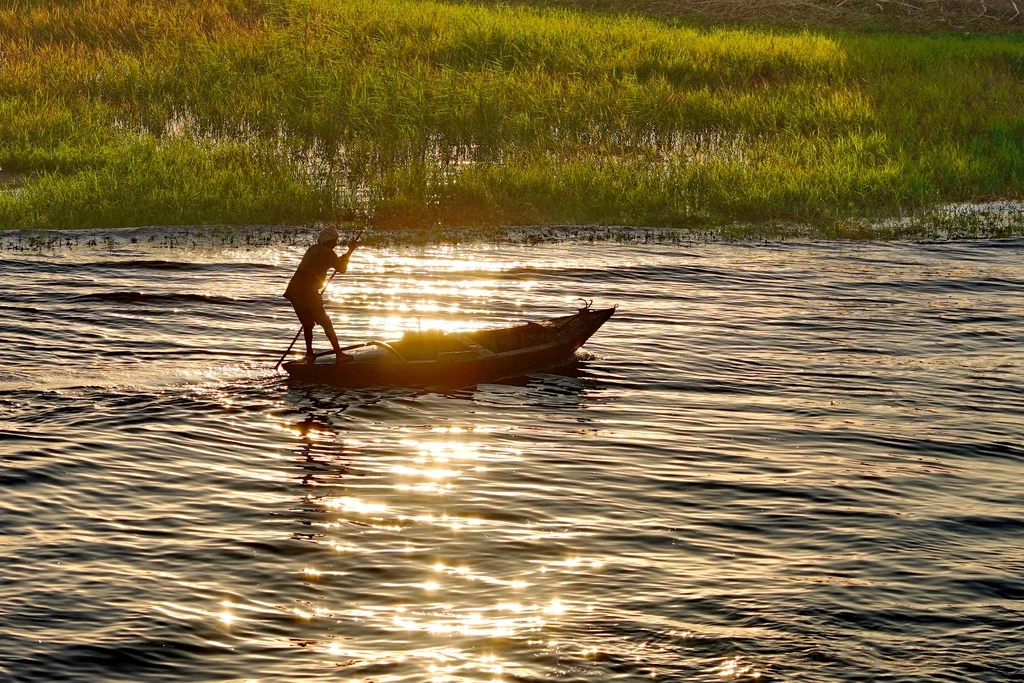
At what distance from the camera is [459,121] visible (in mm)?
24547

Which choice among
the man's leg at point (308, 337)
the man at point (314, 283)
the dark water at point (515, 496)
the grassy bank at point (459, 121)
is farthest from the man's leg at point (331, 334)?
the grassy bank at point (459, 121)

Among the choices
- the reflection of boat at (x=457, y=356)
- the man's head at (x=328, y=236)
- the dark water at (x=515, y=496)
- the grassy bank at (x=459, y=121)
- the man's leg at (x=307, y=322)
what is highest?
the grassy bank at (x=459, y=121)

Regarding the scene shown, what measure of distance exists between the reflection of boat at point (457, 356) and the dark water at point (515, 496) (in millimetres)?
225

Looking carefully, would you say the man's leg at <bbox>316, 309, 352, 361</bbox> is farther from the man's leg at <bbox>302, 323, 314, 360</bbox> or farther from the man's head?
the man's head

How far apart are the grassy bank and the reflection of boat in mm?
7699

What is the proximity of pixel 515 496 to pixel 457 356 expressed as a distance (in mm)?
3436

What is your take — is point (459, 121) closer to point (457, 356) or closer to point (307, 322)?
point (457, 356)

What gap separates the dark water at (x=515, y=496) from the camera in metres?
8.27

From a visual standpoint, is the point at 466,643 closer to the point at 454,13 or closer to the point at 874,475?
the point at 874,475

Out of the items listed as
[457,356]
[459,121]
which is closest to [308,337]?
[457,356]

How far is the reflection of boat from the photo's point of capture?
13469 millimetres

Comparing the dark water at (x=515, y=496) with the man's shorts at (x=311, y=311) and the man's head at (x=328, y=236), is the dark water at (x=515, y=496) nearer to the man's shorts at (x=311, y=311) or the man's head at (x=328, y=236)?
the man's shorts at (x=311, y=311)

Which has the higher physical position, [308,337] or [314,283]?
[314,283]

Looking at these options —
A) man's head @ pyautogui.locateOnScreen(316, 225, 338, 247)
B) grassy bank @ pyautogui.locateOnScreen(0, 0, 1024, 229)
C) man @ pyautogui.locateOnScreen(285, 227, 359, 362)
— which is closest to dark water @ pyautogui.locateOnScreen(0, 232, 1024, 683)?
man @ pyautogui.locateOnScreen(285, 227, 359, 362)
